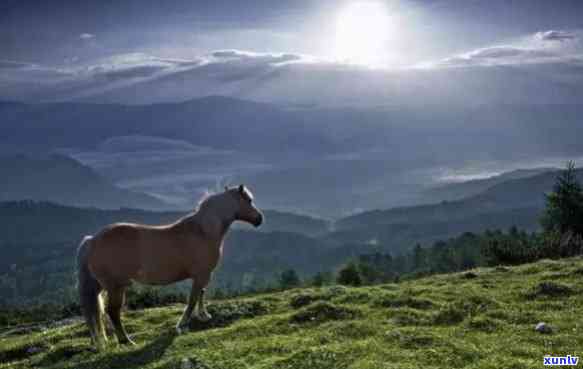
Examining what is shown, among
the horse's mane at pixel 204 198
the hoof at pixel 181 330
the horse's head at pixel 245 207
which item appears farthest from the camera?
the horse's head at pixel 245 207

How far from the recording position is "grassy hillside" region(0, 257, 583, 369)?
11.6 meters

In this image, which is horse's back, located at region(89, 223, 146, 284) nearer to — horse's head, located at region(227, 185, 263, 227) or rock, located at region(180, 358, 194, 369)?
horse's head, located at region(227, 185, 263, 227)

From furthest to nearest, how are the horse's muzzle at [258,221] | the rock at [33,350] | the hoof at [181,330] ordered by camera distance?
the rock at [33,350] → the horse's muzzle at [258,221] → the hoof at [181,330]

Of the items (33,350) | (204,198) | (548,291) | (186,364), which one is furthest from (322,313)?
(33,350)

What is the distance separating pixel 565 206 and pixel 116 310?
151 ft

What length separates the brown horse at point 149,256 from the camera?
14602 mm

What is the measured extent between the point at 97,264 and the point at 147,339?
237 cm

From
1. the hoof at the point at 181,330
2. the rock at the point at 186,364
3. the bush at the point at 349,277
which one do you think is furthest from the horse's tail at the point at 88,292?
the bush at the point at 349,277

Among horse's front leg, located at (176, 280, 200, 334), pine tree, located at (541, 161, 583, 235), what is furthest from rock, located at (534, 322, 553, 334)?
pine tree, located at (541, 161, 583, 235)

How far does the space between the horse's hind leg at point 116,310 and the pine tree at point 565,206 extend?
42.5m

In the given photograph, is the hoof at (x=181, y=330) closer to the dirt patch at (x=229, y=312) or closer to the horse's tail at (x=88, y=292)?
the dirt patch at (x=229, y=312)

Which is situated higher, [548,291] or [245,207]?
[245,207]

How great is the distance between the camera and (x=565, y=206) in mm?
51719

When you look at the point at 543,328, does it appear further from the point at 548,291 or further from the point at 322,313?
the point at 322,313
